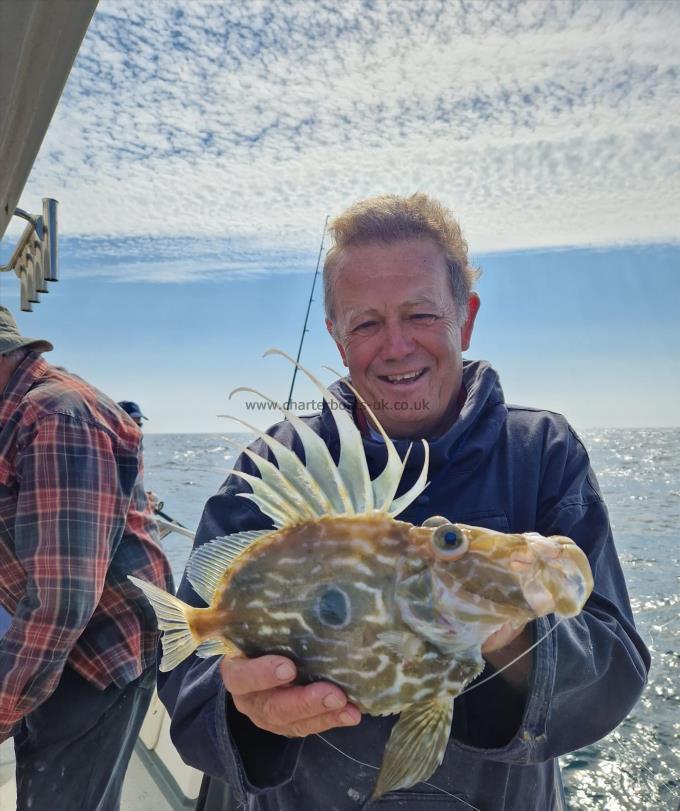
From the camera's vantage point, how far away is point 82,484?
9.09 feet

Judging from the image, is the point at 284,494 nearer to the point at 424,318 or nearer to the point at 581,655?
the point at 581,655

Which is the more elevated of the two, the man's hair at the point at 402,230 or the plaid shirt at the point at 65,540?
the man's hair at the point at 402,230

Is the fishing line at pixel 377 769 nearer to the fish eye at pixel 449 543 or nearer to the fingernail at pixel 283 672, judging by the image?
the fingernail at pixel 283 672

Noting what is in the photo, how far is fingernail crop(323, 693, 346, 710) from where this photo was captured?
1.37m

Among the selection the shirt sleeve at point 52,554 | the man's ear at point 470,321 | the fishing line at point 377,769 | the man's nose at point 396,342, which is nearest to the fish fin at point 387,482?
the man's nose at point 396,342

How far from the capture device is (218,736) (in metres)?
1.76

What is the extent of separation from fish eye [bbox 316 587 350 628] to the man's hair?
1.34m

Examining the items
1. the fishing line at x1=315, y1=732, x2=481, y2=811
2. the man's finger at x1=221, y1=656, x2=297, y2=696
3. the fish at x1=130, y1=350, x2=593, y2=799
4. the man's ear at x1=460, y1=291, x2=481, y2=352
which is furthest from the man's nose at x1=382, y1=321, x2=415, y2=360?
the fishing line at x1=315, y1=732, x2=481, y2=811

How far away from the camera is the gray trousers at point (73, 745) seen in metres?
2.95

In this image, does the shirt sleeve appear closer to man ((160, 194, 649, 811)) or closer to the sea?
the sea

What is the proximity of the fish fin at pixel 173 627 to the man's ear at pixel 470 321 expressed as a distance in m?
1.51

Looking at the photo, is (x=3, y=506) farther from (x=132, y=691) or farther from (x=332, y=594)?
(x=332, y=594)

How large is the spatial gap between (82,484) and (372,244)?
164 cm

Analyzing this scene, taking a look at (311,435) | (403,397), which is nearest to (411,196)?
(403,397)
